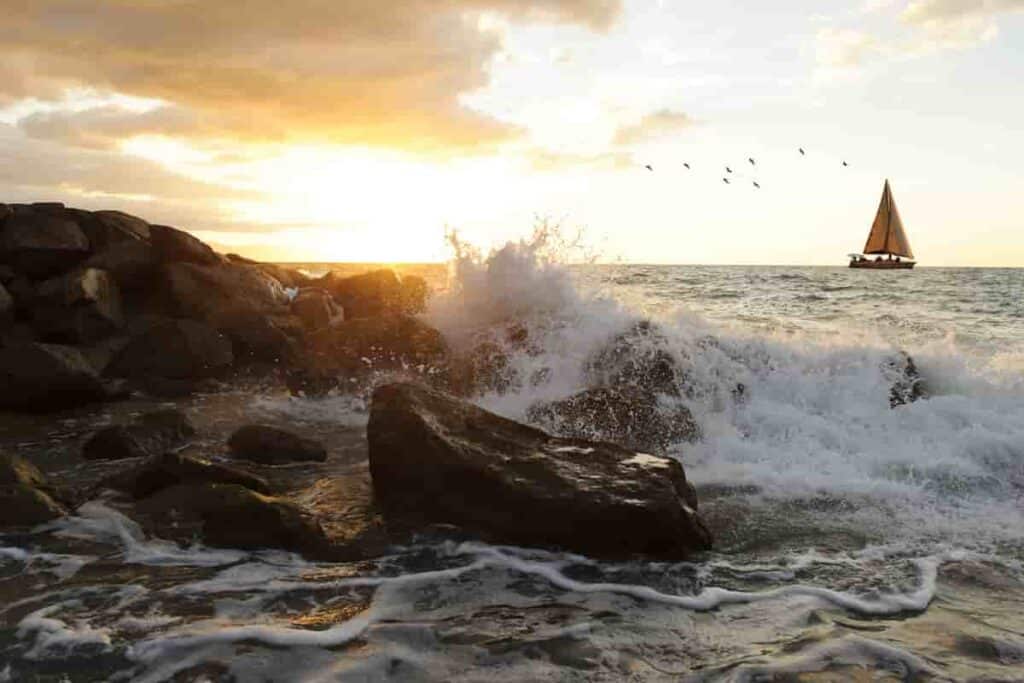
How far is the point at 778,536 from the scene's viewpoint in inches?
246

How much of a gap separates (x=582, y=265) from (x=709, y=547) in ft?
29.2

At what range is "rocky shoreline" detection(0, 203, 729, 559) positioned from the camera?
5910 mm

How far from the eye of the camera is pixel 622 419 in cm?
941

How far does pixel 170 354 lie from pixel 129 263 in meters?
2.90

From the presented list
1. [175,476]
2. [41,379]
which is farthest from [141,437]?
[41,379]

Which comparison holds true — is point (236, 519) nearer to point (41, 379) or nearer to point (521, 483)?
point (521, 483)

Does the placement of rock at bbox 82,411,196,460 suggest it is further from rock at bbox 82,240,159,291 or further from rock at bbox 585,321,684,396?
rock at bbox 82,240,159,291

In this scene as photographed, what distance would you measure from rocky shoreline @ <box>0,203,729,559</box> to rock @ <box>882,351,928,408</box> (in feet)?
10.1

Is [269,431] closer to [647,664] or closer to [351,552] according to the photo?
[351,552]

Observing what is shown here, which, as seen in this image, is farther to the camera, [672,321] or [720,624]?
[672,321]

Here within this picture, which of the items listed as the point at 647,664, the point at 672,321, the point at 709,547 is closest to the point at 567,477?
the point at 709,547

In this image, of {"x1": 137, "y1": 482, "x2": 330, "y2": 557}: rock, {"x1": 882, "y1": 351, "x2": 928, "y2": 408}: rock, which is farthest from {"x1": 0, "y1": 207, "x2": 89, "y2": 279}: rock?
{"x1": 882, "y1": 351, "x2": 928, "y2": 408}: rock

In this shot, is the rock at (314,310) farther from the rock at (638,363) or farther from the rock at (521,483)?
the rock at (521,483)

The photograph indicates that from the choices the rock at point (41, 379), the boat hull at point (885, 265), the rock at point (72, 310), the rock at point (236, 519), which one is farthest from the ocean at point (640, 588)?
the boat hull at point (885, 265)
